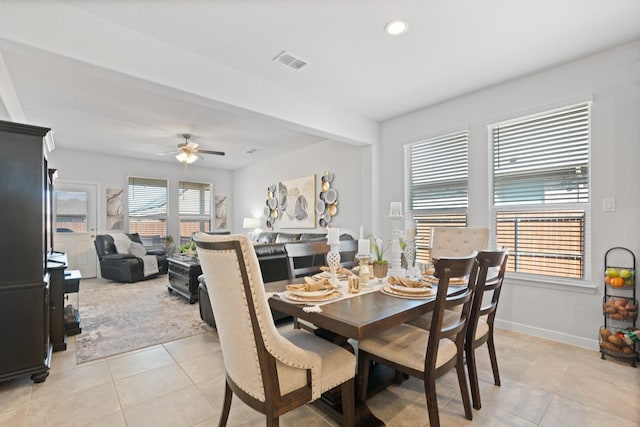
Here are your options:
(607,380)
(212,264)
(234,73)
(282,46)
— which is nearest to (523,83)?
(282,46)

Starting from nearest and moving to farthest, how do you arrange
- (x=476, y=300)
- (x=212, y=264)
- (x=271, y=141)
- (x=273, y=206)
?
(x=212, y=264)
(x=476, y=300)
(x=271, y=141)
(x=273, y=206)

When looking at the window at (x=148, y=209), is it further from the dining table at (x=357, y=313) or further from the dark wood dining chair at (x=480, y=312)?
the dark wood dining chair at (x=480, y=312)

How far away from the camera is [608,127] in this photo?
272cm

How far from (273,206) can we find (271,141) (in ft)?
5.84

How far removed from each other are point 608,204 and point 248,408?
3.38 metres

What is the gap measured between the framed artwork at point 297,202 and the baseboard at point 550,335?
3489 mm

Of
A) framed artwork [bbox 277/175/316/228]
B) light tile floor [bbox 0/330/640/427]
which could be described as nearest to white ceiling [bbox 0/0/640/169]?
framed artwork [bbox 277/175/316/228]

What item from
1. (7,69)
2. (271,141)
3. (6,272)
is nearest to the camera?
(6,272)

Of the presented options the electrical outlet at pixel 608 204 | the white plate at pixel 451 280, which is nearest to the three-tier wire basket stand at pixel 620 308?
the electrical outlet at pixel 608 204

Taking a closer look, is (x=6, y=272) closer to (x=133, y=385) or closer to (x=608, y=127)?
(x=133, y=385)

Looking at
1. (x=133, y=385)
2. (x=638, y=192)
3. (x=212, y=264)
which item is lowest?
(x=133, y=385)

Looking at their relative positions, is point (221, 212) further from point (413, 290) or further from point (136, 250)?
point (413, 290)

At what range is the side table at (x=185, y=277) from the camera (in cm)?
432

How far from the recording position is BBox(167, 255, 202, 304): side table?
432 cm
